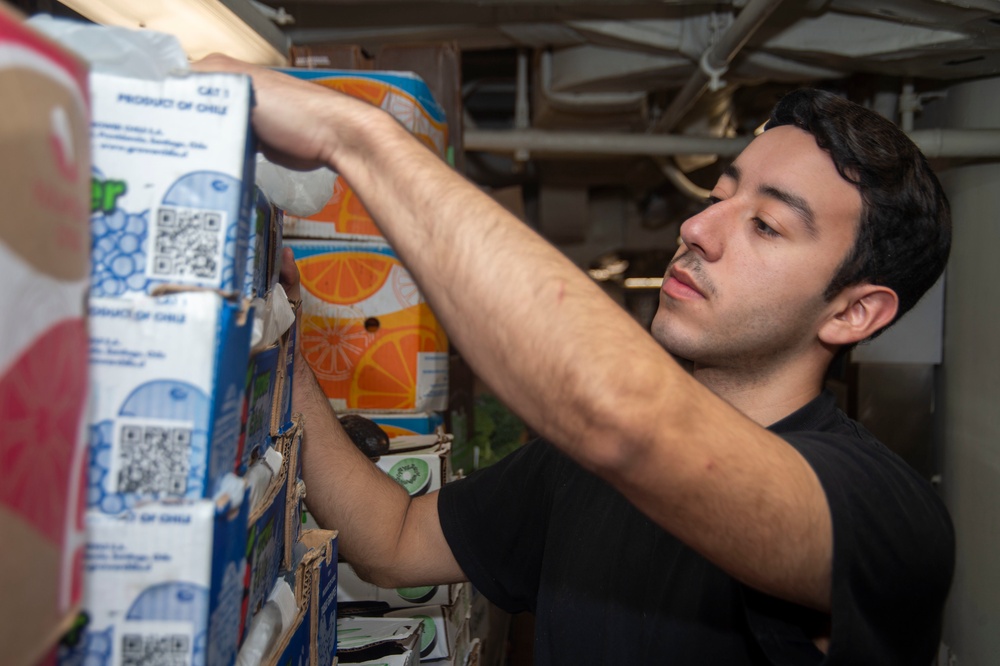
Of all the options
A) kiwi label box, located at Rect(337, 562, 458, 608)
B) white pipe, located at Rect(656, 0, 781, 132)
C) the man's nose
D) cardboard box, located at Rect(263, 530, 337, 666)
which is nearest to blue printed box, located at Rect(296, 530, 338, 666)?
cardboard box, located at Rect(263, 530, 337, 666)

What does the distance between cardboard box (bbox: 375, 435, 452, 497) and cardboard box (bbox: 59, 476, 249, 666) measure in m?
1.02

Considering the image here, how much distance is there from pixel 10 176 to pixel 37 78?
0.25ft

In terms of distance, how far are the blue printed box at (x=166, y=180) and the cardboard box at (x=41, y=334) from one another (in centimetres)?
3

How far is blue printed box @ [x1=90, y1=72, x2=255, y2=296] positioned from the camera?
2.18ft

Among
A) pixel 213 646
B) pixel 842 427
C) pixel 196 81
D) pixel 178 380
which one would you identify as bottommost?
pixel 213 646

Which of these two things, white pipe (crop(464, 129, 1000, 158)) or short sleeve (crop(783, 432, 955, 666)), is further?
white pipe (crop(464, 129, 1000, 158))

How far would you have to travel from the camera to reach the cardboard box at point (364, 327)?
185 cm

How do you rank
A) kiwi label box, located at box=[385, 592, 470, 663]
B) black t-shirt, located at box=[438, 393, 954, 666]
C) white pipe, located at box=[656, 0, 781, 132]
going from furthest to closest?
1. white pipe, located at box=[656, 0, 781, 132]
2. kiwi label box, located at box=[385, 592, 470, 663]
3. black t-shirt, located at box=[438, 393, 954, 666]

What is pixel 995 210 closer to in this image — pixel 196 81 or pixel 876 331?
pixel 876 331

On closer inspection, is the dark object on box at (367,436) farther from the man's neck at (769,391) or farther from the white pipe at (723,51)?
the white pipe at (723,51)

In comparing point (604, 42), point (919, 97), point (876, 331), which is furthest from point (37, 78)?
point (919, 97)

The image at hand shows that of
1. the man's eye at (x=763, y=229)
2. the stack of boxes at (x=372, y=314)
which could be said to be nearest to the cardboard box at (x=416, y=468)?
the stack of boxes at (x=372, y=314)

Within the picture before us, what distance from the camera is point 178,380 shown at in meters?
0.67

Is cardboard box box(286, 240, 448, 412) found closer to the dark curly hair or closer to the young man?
the young man
